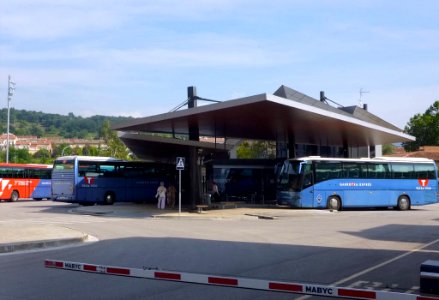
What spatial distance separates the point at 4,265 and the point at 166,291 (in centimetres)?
479

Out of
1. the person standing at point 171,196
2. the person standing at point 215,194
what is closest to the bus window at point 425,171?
the person standing at point 215,194

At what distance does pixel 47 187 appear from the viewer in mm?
44938

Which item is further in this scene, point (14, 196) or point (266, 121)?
point (14, 196)

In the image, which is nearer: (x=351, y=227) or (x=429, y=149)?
(x=351, y=227)

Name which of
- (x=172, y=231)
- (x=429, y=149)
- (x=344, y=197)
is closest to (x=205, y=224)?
(x=172, y=231)

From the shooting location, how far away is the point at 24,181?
43.6m

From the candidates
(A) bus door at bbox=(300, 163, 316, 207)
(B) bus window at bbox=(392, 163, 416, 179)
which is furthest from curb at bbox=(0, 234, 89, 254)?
(B) bus window at bbox=(392, 163, 416, 179)

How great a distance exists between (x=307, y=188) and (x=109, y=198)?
12957mm

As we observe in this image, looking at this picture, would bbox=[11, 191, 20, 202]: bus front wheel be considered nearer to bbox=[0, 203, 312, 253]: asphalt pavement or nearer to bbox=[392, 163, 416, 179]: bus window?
bbox=[0, 203, 312, 253]: asphalt pavement

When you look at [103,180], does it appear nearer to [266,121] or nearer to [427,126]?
[266,121]

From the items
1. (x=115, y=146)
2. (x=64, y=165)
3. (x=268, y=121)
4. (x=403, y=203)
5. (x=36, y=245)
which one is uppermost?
(x=115, y=146)

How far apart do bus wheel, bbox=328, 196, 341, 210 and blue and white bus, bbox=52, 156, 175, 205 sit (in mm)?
12100

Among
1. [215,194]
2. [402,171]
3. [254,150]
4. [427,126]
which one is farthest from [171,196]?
[427,126]

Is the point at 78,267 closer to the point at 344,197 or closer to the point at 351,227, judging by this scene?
the point at 351,227
